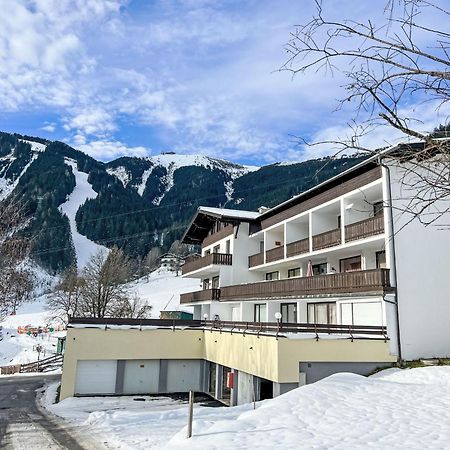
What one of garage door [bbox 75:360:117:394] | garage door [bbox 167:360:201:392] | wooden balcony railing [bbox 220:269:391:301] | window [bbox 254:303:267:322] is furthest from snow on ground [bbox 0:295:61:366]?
wooden balcony railing [bbox 220:269:391:301]

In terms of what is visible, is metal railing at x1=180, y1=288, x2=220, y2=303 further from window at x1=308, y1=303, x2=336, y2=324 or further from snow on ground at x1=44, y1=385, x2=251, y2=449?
snow on ground at x1=44, y1=385, x2=251, y2=449

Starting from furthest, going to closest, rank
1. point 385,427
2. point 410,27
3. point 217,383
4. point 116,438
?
point 217,383 < point 116,438 < point 385,427 < point 410,27

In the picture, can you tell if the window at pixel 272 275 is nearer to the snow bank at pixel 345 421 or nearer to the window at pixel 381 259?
the window at pixel 381 259

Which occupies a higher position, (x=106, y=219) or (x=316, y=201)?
(x=106, y=219)

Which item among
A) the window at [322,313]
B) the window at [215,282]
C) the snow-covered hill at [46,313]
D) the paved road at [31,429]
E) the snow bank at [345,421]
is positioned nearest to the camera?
the snow bank at [345,421]

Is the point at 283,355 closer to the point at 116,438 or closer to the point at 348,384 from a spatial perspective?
the point at 348,384

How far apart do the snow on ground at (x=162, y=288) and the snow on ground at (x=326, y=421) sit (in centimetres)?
5549

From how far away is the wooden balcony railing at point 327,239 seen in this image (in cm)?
2202

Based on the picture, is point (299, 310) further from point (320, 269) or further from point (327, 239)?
point (327, 239)

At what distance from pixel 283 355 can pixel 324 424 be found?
6692mm

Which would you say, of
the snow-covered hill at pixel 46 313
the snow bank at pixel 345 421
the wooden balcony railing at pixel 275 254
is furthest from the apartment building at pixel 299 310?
the snow-covered hill at pixel 46 313

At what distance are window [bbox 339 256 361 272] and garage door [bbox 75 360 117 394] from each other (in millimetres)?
15084

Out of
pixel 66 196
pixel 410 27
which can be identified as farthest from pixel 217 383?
pixel 66 196

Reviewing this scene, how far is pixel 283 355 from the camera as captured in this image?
53.4ft
